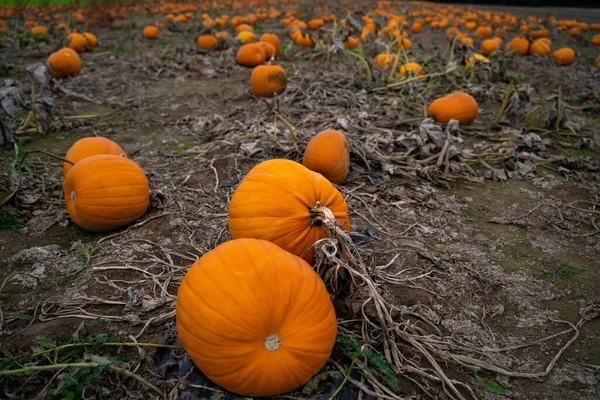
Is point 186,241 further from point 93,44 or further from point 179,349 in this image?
point 93,44

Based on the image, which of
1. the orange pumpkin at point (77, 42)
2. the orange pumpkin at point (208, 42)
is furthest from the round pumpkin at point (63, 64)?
the orange pumpkin at point (208, 42)

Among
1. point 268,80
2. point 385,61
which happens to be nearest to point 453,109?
point 385,61

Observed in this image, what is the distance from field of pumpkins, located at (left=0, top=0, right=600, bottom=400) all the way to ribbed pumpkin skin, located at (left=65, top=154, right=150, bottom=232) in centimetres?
2

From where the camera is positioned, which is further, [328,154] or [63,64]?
[63,64]

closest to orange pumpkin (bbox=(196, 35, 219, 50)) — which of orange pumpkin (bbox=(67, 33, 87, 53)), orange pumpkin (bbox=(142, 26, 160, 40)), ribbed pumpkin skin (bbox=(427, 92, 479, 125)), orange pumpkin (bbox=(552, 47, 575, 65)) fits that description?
orange pumpkin (bbox=(142, 26, 160, 40))

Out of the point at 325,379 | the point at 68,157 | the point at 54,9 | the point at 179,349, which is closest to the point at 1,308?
the point at 179,349

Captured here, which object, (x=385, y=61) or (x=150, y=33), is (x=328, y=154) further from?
(x=150, y=33)

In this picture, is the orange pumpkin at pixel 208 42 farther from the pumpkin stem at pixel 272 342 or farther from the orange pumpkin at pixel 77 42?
the pumpkin stem at pixel 272 342

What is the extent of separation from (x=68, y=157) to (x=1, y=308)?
5.22 feet

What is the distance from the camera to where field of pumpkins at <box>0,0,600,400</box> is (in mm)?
1858

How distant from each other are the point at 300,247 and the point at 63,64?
6794 mm

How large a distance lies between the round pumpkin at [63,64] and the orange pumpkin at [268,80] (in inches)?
133

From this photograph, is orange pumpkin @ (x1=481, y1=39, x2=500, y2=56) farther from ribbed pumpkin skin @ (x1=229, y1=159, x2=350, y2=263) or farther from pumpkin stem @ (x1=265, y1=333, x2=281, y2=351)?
pumpkin stem @ (x1=265, y1=333, x2=281, y2=351)

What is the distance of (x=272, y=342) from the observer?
1756mm
